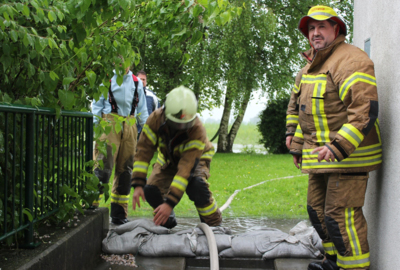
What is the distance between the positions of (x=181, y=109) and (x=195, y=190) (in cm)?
105

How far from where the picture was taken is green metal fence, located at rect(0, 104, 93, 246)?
8.89ft

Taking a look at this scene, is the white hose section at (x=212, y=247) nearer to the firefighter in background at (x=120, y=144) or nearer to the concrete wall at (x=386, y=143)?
the concrete wall at (x=386, y=143)

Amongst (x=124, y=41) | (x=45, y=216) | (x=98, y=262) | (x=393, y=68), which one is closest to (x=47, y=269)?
(x=45, y=216)

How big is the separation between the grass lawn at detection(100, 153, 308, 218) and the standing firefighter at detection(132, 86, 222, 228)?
152 centimetres

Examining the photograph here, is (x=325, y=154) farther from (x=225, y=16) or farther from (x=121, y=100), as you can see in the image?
(x=121, y=100)

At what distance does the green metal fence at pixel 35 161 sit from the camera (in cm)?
271

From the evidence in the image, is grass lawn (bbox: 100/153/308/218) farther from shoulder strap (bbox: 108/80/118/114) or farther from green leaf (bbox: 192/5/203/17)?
green leaf (bbox: 192/5/203/17)

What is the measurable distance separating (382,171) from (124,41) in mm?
2370

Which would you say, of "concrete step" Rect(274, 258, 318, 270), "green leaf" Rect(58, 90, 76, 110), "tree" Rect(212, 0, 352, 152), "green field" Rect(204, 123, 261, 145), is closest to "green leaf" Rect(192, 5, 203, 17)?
"green leaf" Rect(58, 90, 76, 110)

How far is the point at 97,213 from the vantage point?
3955mm

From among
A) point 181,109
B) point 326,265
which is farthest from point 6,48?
point 326,265

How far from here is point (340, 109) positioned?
3.14 meters

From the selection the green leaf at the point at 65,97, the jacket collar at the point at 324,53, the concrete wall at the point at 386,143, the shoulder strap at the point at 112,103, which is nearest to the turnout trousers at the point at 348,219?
the concrete wall at the point at 386,143

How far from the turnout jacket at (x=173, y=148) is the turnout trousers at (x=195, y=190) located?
0.31m
